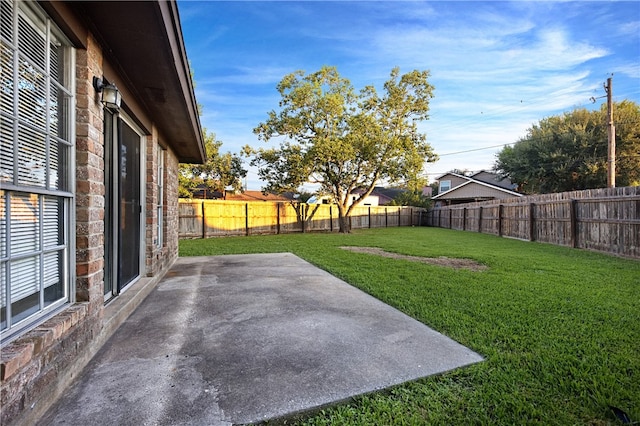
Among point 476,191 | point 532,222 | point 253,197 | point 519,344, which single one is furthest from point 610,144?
point 253,197

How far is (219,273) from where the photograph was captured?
5.24 meters

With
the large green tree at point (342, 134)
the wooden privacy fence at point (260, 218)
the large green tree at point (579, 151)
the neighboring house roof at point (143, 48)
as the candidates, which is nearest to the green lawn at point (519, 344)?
the neighboring house roof at point (143, 48)

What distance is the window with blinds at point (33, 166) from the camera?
4.88ft

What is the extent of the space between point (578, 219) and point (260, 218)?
37.8ft

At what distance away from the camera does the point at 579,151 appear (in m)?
16.0

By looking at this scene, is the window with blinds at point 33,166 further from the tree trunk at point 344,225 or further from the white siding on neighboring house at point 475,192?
the white siding on neighboring house at point 475,192

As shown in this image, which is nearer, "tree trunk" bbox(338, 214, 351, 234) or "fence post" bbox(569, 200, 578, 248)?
"fence post" bbox(569, 200, 578, 248)

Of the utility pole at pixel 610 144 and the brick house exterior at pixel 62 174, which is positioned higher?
the utility pole at pixel 610 144

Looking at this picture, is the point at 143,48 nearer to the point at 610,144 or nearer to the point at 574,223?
the point at 574,223

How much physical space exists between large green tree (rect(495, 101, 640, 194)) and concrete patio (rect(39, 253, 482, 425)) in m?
18.0

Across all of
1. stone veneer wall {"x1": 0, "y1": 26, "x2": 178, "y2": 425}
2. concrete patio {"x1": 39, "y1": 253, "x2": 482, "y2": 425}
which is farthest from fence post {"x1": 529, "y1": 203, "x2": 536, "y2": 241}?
stone veneer wall {"x1": 0, "y1": 26, "x2": 178, "y2": 425}

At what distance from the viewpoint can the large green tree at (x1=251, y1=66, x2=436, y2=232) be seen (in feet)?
44.9

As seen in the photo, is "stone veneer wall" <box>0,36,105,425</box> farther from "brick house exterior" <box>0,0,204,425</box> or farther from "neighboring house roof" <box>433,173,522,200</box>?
"neighboring house roof" <box>433,173,522,200</box>

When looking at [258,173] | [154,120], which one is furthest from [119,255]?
[258,173]
